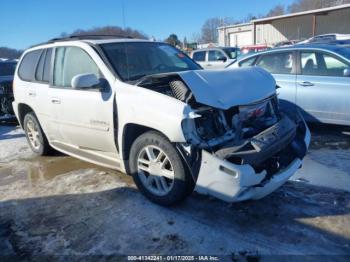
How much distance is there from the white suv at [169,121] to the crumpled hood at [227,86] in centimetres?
1

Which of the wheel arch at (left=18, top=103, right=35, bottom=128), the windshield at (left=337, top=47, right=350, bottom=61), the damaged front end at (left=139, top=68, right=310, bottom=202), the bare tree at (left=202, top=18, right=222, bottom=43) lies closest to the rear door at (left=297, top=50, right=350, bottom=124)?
the windshield at (left=337, top=47, right=350, bottom=61)

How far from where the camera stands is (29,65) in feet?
19.0

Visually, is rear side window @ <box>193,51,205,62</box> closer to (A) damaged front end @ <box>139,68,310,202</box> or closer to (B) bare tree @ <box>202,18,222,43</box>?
(A) damaged front end @ <box>139,68,310,202</box>

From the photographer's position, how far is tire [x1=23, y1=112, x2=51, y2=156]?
5785 millimetres

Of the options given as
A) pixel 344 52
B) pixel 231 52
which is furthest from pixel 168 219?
pixel 231 52

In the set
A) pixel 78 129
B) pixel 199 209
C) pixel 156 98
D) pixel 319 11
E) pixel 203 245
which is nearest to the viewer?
pixel 203 245

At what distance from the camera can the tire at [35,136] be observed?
5.79 m

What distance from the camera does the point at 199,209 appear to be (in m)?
3.80

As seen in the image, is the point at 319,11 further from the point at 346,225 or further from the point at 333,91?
the point at 346,225

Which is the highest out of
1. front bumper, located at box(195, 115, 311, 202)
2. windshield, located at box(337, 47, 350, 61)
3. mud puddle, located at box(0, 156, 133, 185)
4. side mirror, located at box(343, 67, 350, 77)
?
windshield, located at box(337, 47, 350, 61)

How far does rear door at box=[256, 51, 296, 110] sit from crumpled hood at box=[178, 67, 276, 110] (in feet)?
8.08

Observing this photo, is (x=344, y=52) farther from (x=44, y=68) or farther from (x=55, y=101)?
(x=44, y=68)

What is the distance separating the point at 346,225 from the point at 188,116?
1.80 metres

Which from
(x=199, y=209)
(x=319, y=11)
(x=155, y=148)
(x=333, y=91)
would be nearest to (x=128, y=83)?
(x=155, y=148)
